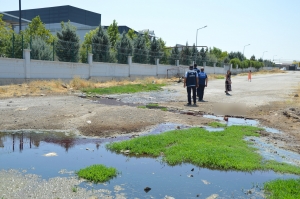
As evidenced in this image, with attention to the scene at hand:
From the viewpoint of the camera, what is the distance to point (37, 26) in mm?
33500

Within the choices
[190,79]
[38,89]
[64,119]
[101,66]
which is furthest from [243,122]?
[101,66]

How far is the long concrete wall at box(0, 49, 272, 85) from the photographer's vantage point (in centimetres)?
1877

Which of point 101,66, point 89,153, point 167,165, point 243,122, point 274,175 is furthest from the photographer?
point 101,66

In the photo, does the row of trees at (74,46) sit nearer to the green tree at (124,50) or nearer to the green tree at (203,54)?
the green tree at (124,50)

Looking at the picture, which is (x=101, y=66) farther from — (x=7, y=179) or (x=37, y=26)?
(x=7, y=179)

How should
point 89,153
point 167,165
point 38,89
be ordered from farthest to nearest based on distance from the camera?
point 38,89, point 89,153, point 167,165

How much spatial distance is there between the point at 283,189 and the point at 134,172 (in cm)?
259

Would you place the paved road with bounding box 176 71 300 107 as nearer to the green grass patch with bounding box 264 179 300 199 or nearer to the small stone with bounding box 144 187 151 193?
the green grass patch with bounding box 264 179 300 199

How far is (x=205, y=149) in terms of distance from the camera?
670 centimetres

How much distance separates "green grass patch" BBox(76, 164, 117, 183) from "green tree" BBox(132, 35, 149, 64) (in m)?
30.2

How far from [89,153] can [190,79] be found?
29.5 feet

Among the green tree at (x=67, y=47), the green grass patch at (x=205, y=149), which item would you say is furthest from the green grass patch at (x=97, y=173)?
the green tree at (x=67, y=47)

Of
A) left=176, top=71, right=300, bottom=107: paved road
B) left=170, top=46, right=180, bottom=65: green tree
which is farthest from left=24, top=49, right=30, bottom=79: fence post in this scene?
left=170, top=46, right=180, bottom=65: green tree

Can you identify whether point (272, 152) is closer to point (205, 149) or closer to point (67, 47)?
point (205, 149)
